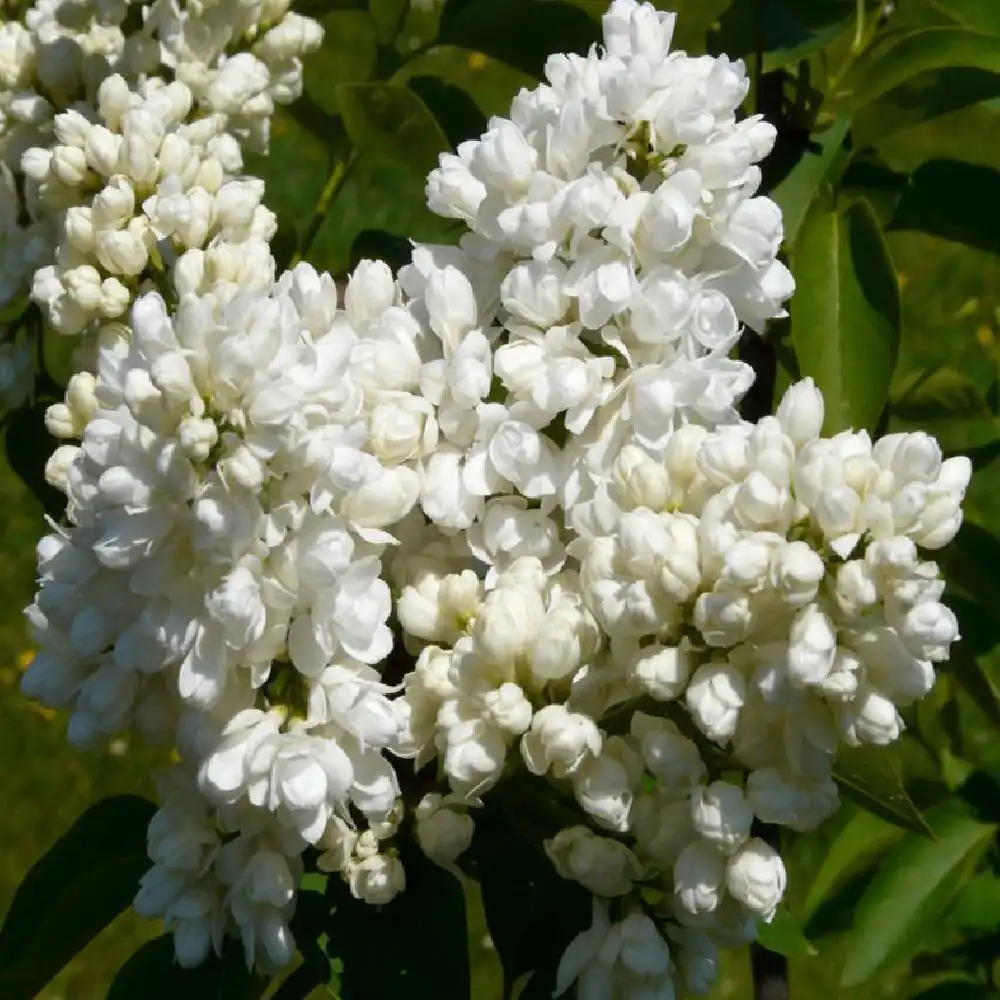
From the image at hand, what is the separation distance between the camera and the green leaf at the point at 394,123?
1688mm

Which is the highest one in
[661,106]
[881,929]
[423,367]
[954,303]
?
[661,106]

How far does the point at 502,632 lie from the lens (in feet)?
3.60

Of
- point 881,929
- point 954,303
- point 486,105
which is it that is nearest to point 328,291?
point 881,929

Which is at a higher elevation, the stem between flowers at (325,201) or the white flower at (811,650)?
the white flower at (811,650)

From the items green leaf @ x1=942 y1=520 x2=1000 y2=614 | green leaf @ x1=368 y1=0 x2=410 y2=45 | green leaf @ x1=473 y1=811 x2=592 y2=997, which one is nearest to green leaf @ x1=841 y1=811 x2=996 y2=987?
green leaf @ x1=942 y1=520 x2=1000 y2=614

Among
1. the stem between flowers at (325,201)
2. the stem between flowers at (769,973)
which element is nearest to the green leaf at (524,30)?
the stem between flowers at (325,201)

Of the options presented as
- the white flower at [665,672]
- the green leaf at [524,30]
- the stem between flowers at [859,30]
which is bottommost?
the white flower at [665,672]

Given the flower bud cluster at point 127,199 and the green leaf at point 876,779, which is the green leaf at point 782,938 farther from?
the flower bud cluster at point 127,199

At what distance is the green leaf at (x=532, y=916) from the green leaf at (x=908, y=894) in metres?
0.49

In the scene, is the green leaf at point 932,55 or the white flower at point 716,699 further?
the green leaf at point 932,55

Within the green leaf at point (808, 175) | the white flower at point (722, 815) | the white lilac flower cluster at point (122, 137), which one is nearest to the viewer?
the white flower at point (722, 815)

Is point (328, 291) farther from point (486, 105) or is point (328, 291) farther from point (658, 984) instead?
point (486, 105)

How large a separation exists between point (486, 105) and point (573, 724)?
5.18 ft

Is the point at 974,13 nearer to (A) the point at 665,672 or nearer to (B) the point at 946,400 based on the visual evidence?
(B) the point at 946,400
